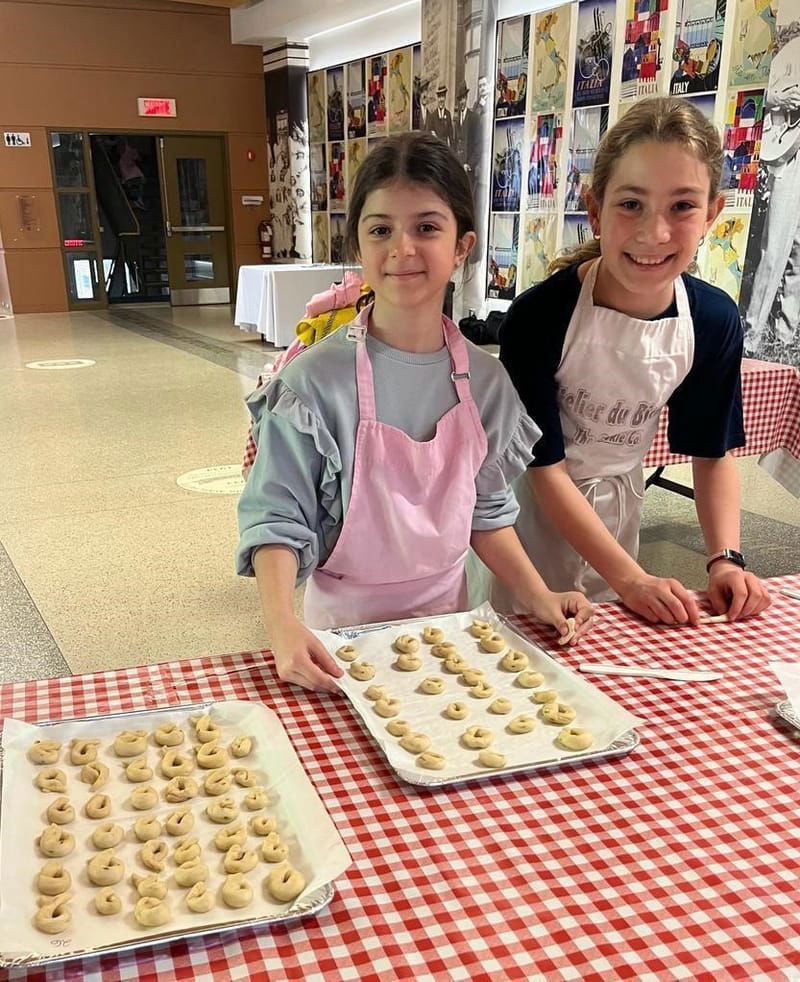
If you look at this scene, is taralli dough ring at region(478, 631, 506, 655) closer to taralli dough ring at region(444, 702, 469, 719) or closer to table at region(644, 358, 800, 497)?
taralli dough ring at region(444, 702, 469, 719)

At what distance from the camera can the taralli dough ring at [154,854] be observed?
0.84m

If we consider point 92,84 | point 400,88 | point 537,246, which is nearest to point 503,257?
point 537,246

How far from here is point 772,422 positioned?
338 cm

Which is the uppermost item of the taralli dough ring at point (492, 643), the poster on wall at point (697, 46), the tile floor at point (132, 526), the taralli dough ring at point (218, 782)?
the poster on wall at point (697, 46)

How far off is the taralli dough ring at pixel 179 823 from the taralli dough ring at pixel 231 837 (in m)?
0.03

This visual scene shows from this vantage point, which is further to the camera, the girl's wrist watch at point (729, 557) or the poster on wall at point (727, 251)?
the poster on wall at point (727, 251)

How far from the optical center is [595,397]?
1.68 metres

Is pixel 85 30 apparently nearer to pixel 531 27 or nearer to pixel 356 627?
pixel 531 27

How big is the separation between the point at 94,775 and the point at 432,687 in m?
0.43

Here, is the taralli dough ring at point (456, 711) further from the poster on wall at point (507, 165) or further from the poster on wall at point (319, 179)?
the poster on wall at point (319, 179)

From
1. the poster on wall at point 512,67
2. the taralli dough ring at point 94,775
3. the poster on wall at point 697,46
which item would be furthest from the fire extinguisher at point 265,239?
the taralli dough ring at point 94,775

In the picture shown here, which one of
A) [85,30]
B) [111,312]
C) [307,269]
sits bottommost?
[111,312]

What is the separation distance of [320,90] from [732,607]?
11943 mm

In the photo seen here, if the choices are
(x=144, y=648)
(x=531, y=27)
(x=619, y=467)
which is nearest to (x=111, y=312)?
(x=531, y=27)
